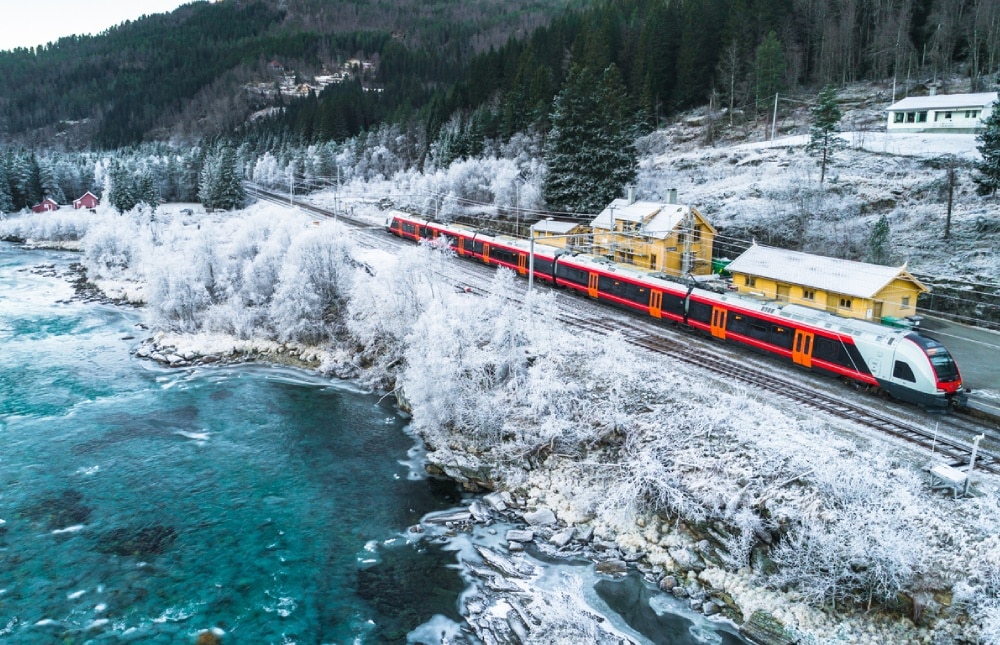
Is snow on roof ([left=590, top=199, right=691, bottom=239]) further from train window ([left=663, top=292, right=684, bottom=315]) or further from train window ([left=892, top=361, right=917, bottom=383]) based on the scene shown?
train window ([left=892, top=361, right=917, bottom=383])

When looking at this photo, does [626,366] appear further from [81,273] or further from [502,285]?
[81,273]

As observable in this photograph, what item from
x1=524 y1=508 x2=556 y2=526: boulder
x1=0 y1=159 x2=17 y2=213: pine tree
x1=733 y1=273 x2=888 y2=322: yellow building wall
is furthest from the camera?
x1=0 y1=159 x2=17 y2=213: pine tree

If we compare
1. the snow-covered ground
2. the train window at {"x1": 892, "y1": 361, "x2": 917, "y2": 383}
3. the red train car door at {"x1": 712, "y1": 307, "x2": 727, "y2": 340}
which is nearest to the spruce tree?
the snow-covered ground

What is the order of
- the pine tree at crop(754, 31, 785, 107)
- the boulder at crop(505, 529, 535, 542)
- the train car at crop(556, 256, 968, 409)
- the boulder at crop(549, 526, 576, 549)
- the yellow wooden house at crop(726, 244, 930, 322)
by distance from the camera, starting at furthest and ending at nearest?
the pine tree at crop(754, 31, 785, 107) → the yellow wooden house at crop(726, 244, 930, 322) → the train car at crop(556, 256, 968, 409) → the boulder at crop(505, 529, 535, 542) → the boulder at crop(549, 526, 576, 549)

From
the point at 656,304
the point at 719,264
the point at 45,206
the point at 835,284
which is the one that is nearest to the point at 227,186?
the point at 45,206

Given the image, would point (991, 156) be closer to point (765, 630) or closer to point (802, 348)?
point (802, 348)

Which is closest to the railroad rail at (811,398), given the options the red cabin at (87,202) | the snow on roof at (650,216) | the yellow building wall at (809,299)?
the yellow building wall at (809,299)

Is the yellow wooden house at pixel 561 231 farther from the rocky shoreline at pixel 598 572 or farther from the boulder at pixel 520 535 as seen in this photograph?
the boulder at pixel 520 535
